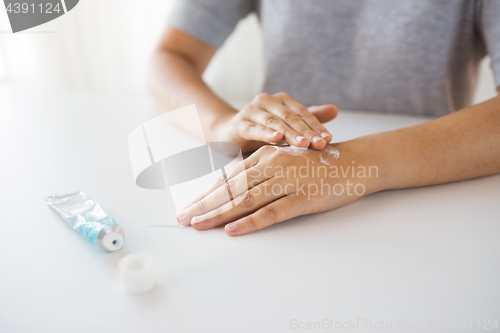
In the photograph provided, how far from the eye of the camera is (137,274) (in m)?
0.39

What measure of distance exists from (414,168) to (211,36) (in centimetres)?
63

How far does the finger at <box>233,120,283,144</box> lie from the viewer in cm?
61

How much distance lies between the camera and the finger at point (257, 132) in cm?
61

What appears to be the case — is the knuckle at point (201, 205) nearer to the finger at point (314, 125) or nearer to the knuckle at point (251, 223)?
the knuckle at point (251, 223)

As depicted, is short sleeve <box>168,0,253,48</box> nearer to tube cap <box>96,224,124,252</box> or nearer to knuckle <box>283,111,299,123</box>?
knuckle <box>283,111,299,123</box>

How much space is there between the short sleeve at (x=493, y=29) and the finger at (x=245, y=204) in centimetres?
52

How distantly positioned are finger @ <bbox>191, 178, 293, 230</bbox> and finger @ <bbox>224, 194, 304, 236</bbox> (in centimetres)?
2

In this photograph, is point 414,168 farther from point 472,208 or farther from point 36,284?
point 36,284

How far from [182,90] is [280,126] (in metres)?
0.32

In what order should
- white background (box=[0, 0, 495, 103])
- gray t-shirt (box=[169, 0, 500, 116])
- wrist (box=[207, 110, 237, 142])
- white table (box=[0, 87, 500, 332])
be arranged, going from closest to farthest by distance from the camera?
white table (box=[0, 87, 500, 332]), wrist (box=[207, 110, 237, 142]), gray t-shirt (box=[169, 0, 500, 116]), white background (box=[0, 0, 495, 103])

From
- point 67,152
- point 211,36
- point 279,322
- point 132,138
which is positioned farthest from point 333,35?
point 279,322

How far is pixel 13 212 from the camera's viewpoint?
1.78 feet

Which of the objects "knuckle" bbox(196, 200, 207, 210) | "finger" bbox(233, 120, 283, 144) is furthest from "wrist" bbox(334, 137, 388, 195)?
"knuckle" bbox(196, 200, 207, 210)

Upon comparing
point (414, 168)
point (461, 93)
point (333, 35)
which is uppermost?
point (333, 35)
